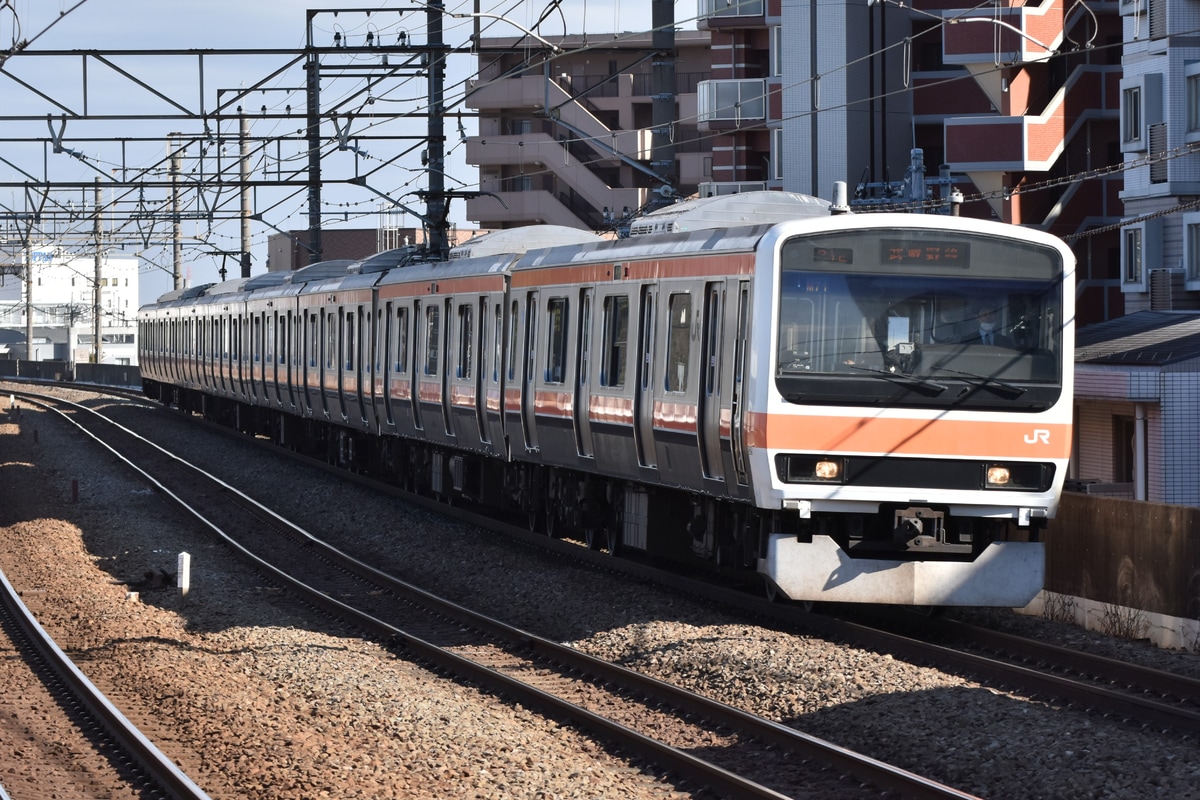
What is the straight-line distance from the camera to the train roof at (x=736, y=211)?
545 inches

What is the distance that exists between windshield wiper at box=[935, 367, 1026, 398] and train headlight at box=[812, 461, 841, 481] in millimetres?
968

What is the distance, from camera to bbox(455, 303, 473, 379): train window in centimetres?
1958

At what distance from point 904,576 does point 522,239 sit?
9.74 meters

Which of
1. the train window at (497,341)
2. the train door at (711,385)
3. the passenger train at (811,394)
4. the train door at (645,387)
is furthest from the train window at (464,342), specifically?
the train door at (711,385)

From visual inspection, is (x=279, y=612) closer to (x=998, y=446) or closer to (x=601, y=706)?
(x=601, y=706)

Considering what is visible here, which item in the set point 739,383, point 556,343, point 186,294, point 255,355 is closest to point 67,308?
point 186,294

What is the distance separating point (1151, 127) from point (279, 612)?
17490mm

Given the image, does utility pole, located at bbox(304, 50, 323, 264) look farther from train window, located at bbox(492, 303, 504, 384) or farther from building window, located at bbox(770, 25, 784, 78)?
building window, located at bbox(770, 25, 784, 78)

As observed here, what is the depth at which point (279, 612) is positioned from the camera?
14.6m

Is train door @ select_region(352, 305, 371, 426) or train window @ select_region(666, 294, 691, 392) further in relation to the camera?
train door @ select_region(352, 305, 371, 426)

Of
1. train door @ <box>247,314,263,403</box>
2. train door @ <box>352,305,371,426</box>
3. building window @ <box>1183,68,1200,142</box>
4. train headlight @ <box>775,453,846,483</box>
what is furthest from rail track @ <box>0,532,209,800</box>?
train door @ <box>247,314,263,403</box>

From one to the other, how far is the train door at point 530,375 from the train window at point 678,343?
367cm

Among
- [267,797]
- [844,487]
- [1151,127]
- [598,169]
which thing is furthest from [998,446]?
[598,169]

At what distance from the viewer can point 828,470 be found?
37.8 ft
